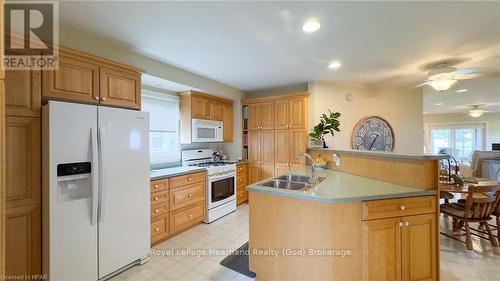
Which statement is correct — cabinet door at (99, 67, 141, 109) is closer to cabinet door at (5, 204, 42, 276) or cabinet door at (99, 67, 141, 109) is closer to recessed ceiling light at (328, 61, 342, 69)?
cabinet door at (5, 204, 42, 276)

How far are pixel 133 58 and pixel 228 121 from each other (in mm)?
2293

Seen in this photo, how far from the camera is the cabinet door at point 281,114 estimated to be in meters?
3.98

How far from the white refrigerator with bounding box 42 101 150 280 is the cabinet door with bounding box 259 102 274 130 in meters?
2.40

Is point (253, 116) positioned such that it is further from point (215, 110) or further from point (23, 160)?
point (23, 160)

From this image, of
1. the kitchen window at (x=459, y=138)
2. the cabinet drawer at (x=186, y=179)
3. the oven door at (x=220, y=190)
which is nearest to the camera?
the cabinet drawer at (x=186, y=179)

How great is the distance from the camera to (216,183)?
12.0ft

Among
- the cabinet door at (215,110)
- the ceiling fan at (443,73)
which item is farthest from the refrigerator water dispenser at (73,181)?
the ceiling fan at (443,73)

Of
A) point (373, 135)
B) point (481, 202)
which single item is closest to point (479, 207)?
point (481, 202)

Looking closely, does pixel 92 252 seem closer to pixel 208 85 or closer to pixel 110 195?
pixel 110 195

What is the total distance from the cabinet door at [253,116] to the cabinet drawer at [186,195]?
5.37 feet

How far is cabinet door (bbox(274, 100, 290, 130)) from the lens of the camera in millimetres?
3984

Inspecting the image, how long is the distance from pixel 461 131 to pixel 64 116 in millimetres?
12311

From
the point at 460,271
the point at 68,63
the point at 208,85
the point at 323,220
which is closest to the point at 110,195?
the point at 68,63

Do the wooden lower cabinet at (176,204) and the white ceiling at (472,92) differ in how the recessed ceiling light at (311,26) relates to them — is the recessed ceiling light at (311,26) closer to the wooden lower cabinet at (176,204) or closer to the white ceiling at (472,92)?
the wooden lower cabinet at (176,204)
